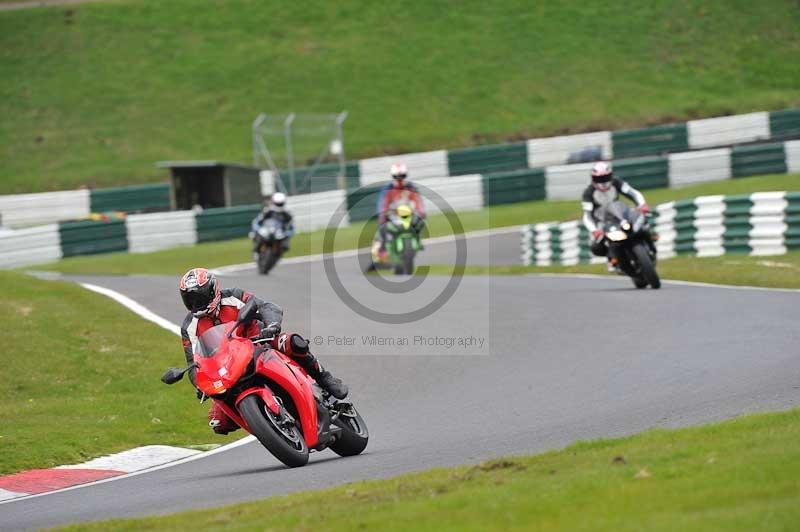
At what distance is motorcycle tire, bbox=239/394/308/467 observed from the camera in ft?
26.7

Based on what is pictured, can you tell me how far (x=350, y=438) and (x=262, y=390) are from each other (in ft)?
3.08

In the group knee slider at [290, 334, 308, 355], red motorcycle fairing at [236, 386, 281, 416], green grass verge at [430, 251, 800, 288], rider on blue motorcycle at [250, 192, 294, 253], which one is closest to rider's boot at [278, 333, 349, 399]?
knee slider at [290, 334, 308, 355]

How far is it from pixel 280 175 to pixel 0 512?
24.4m

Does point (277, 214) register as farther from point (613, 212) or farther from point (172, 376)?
point (172, 376)

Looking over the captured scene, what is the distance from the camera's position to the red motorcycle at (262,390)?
8234 millimetres

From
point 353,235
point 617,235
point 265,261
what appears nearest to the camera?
point 617,235

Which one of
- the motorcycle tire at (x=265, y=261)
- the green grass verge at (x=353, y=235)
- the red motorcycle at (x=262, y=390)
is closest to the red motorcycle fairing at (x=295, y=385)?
the red motorcycle at (x=262, y=390)

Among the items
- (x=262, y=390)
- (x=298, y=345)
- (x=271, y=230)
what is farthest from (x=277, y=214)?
(x=262, y=390)

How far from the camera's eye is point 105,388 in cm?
1280

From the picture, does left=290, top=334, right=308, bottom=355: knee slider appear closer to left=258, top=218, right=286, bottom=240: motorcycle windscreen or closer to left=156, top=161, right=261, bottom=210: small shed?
left=258, top=218, right=286, bottom=240: motorcycle windscreen

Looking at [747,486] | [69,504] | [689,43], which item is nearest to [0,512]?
[69,504]

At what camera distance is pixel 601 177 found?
17.5 metres

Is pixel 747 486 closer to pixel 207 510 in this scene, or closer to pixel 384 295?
pixel 207 510

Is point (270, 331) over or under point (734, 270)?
over
